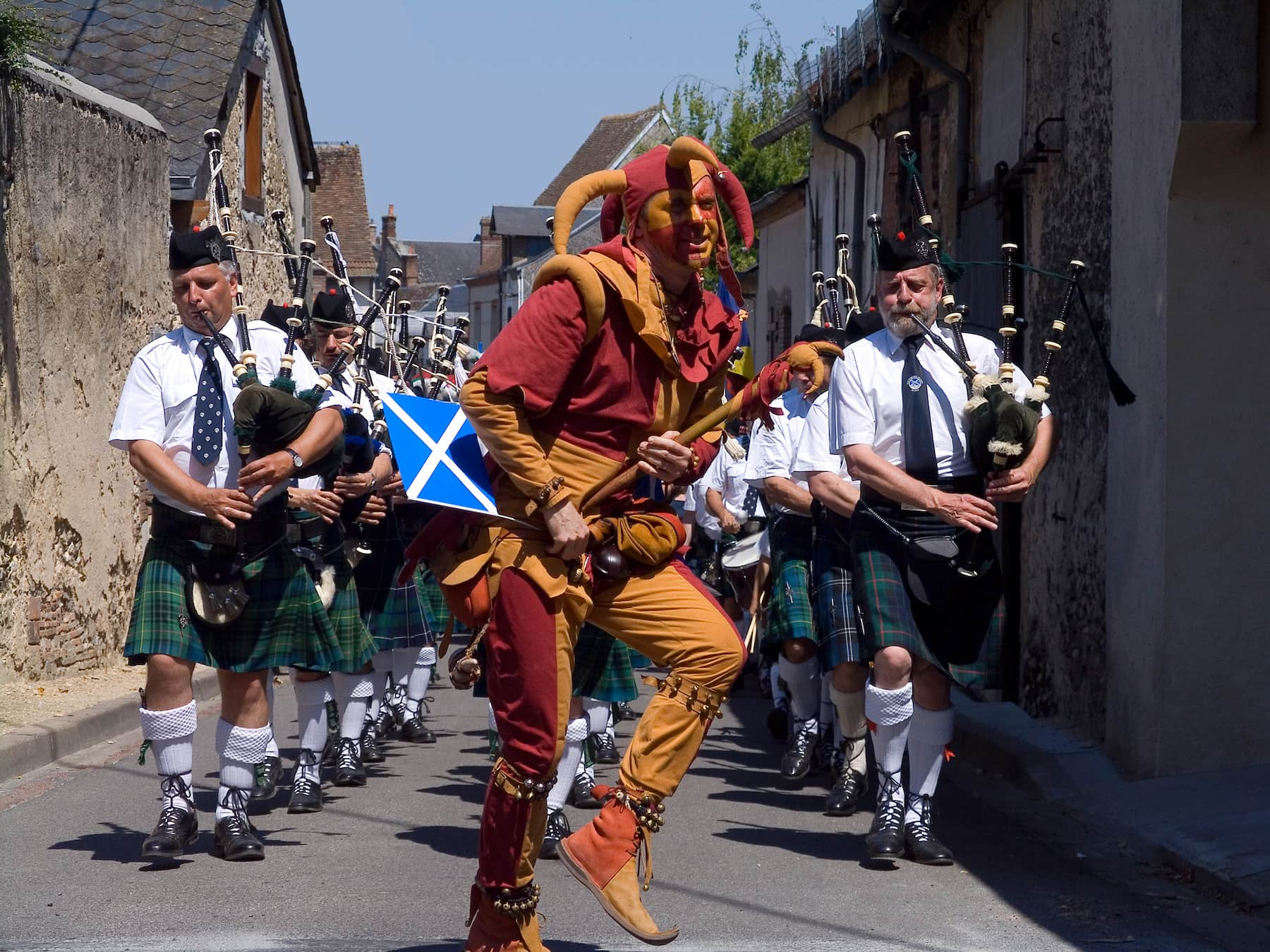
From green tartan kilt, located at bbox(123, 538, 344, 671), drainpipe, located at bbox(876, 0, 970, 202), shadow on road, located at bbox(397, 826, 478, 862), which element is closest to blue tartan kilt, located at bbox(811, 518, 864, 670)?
shadow on road, located at bbox(397, 826, 478, 862)

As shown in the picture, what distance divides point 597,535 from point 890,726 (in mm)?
Result: 2077

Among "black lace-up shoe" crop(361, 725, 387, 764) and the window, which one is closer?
"black lace-up shoe" crop(361, 725, 387, 764)

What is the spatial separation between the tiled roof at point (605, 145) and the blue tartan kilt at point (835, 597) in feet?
170

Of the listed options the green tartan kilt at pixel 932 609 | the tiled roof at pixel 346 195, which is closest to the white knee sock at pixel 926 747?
the green tartan kilt at pixel 932 609

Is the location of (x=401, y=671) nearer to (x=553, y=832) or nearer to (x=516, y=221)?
(x=553, y=832)

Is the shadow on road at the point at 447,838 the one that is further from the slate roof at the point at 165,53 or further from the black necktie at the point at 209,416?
the slate roof at the point at 165,53

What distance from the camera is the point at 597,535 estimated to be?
4441 mm

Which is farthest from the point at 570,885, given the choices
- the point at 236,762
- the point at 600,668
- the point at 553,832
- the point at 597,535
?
the point at 597,535

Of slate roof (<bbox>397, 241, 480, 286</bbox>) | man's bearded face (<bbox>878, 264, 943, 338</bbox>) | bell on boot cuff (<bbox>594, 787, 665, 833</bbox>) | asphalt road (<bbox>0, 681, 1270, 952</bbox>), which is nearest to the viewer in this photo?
bell on boot cuff (<bbox>594, 787, 665, 833</bbox>)

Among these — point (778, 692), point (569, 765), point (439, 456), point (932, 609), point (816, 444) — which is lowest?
point (778, 692)

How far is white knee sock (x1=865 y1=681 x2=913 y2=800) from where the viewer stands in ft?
19.9

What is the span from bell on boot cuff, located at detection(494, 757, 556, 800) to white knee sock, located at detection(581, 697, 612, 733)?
216 cm

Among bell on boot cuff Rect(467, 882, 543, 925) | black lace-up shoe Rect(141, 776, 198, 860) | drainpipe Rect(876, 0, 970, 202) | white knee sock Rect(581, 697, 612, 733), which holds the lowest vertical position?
black lace-up shoe Rect(141, 776, 198, 860)

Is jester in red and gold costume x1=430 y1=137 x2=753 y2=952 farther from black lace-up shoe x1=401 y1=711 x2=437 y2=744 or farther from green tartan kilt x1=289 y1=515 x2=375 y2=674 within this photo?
black lace-up shoe x1=401 y1=711 x2=437 y2=744
